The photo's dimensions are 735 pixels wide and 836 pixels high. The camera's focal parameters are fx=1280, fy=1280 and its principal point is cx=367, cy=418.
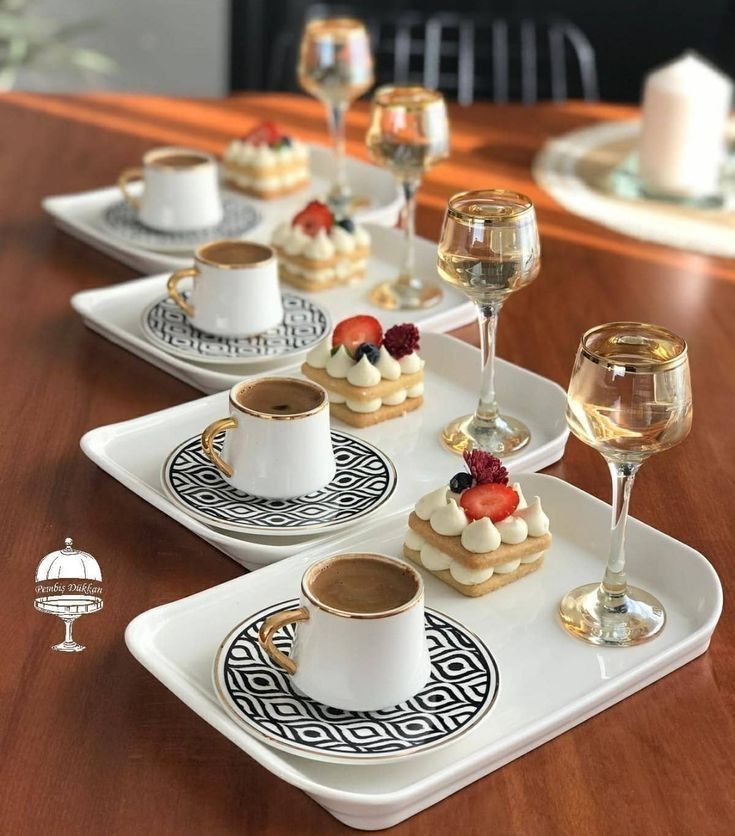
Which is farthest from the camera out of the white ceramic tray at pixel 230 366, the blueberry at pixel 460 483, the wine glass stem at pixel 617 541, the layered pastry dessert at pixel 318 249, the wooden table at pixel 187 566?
the layered pastry dessert at pixel 318 249

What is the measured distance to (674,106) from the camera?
209 cm

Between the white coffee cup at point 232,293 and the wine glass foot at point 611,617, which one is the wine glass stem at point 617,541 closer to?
the wine glass foot at point 611,617

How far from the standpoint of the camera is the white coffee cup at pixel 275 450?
114cm

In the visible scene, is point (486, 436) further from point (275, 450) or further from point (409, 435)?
point (275, 450)

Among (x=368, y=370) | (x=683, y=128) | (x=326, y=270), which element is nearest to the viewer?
(x=368, y=370)

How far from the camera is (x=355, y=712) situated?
0.88m

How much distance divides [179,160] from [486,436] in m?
0.74

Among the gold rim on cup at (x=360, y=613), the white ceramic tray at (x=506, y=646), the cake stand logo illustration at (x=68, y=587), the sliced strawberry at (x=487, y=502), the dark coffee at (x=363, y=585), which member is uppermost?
the gold rim on cup at (x=360, y=613)

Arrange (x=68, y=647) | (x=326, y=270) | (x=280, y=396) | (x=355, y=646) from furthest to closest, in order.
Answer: (x=326, y=270) → (x=280, y=396) → (x=68, y=647) → (x=355, y=646)

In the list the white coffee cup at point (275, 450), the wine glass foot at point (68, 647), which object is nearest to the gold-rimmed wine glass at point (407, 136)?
the white coffee cup at point (275, 450)

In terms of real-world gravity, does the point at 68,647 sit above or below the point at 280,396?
below

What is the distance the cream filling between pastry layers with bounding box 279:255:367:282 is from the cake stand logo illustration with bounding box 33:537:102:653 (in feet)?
2.16

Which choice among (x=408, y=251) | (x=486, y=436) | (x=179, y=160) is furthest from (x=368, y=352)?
(x=179, y=160)

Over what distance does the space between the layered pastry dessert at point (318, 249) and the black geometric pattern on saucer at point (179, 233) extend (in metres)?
0.13
